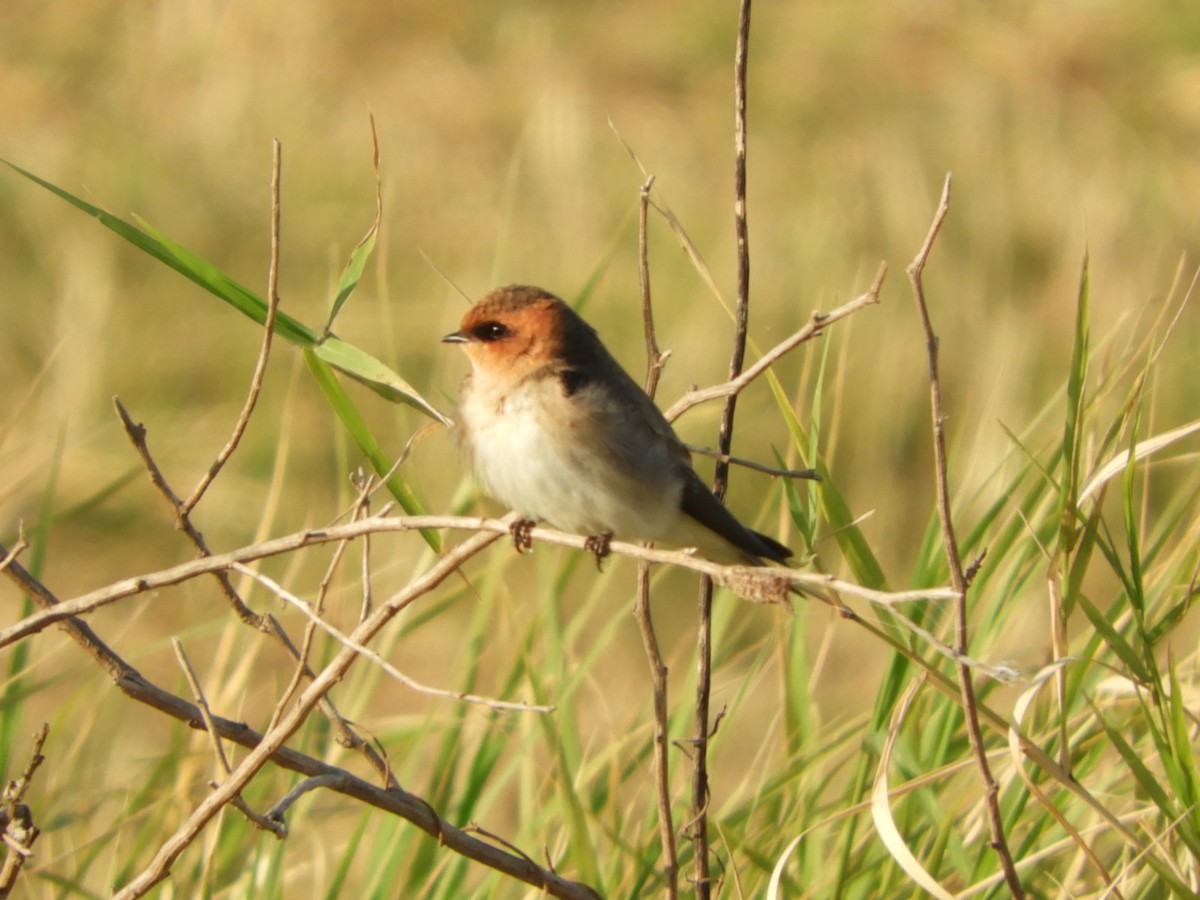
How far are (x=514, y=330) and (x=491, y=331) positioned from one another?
0.15ft

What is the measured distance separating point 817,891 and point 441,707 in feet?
3.50

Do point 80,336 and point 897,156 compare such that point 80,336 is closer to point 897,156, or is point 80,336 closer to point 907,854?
point 897,156

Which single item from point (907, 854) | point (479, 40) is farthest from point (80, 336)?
point (907, 854)

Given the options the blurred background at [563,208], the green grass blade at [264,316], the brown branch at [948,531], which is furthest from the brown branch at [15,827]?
the blurred background at [563,208]

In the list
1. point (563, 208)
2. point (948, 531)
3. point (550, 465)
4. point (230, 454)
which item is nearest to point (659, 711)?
point (948, 531)

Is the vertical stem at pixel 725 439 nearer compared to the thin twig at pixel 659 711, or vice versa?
the thin twig at pixel 659 711

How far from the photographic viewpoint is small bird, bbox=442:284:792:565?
313 cm

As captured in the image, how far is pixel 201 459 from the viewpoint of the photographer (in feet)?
20.0

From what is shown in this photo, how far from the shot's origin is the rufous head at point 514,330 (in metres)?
3.28

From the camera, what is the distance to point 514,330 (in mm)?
3301

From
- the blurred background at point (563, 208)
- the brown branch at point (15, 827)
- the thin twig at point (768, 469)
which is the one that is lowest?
the brown branch at point (15, 827)

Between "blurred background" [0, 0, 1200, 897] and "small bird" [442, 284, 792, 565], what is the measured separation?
5.68 ft

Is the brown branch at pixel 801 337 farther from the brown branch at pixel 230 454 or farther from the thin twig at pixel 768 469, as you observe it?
the brown branch at pixel 230 454

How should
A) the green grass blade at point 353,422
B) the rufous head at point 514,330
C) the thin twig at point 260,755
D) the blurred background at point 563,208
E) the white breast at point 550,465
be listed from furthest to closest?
the blurred background at point 563,208 → the rufous head at point 514,330 → the white breast at point 550,465 → the green grass blade at point 353,422 → the thin twig at point 260,755
